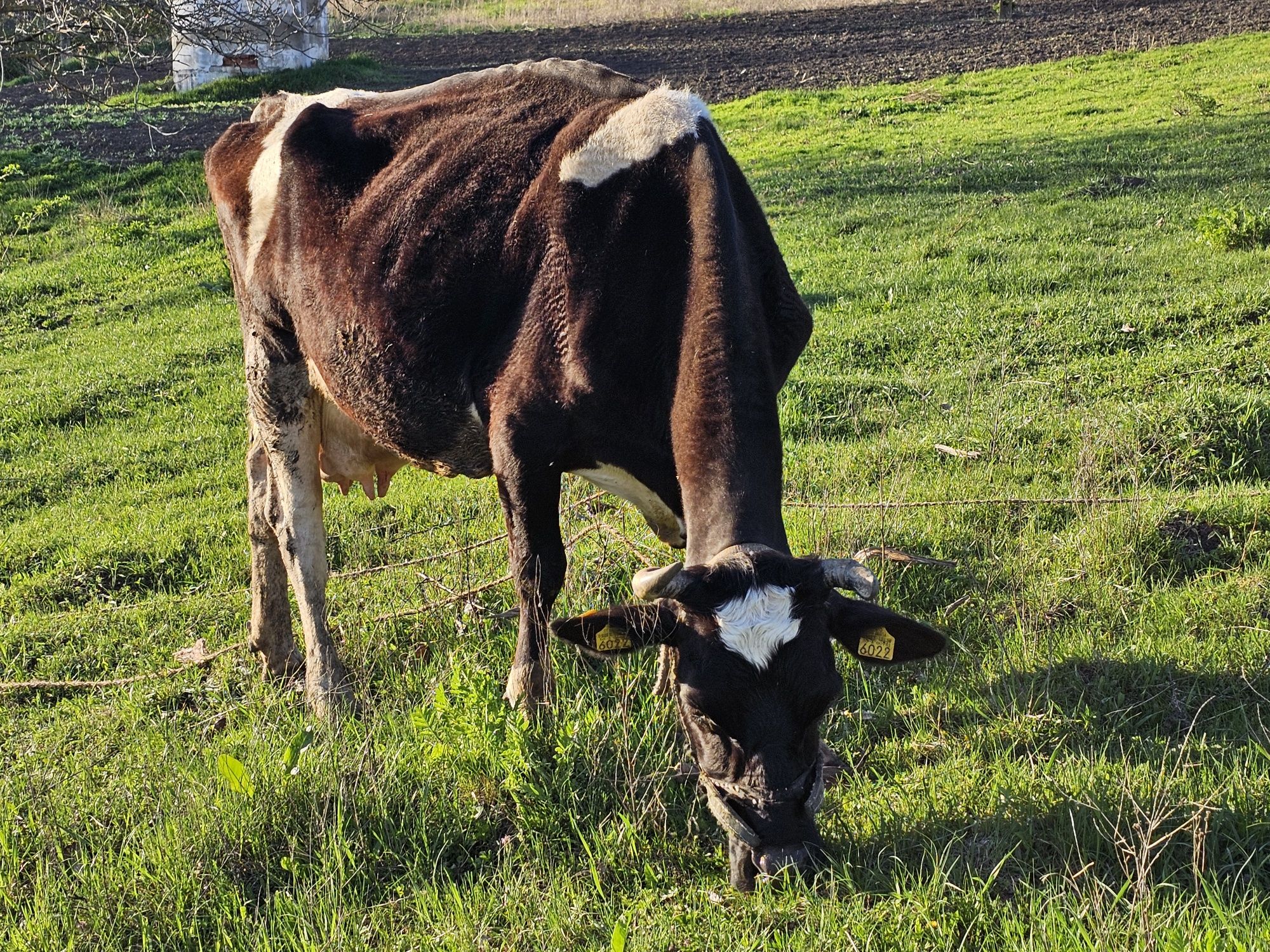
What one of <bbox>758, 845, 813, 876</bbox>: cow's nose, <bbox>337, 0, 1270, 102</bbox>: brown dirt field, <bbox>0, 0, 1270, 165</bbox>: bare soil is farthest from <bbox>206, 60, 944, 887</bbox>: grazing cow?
<bbox>337, 0, 1270, 102</bbox>: brown dirt field

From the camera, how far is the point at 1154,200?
13.2 m

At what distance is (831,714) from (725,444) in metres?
1.36

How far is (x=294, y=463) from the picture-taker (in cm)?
612

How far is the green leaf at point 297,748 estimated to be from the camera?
4.43 meters

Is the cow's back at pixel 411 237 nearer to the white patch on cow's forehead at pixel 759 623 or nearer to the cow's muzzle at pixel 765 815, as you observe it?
the white patch on cow's forehead at pixel 759 623

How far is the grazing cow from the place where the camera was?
150 inches

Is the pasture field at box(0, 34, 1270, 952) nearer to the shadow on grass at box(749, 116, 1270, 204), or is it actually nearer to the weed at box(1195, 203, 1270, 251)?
the weed at box(1195, 203, 1270, 251)

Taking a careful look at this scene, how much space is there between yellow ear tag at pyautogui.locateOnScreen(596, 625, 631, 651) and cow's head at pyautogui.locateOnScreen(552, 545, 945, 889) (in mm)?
149

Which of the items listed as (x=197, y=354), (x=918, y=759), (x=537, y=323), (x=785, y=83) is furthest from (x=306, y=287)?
(x=785, y=83)

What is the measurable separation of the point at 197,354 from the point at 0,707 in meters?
6.57

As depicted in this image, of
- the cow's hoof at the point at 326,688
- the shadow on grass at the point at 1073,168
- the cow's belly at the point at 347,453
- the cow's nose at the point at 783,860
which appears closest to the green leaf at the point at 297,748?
the cow's hoof at the point at 326,688

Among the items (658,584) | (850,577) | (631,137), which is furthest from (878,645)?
(631,137)

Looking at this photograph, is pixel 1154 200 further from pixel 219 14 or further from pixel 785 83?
pixel 785 83

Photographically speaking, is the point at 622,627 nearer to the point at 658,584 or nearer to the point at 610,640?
the point at 610,640
